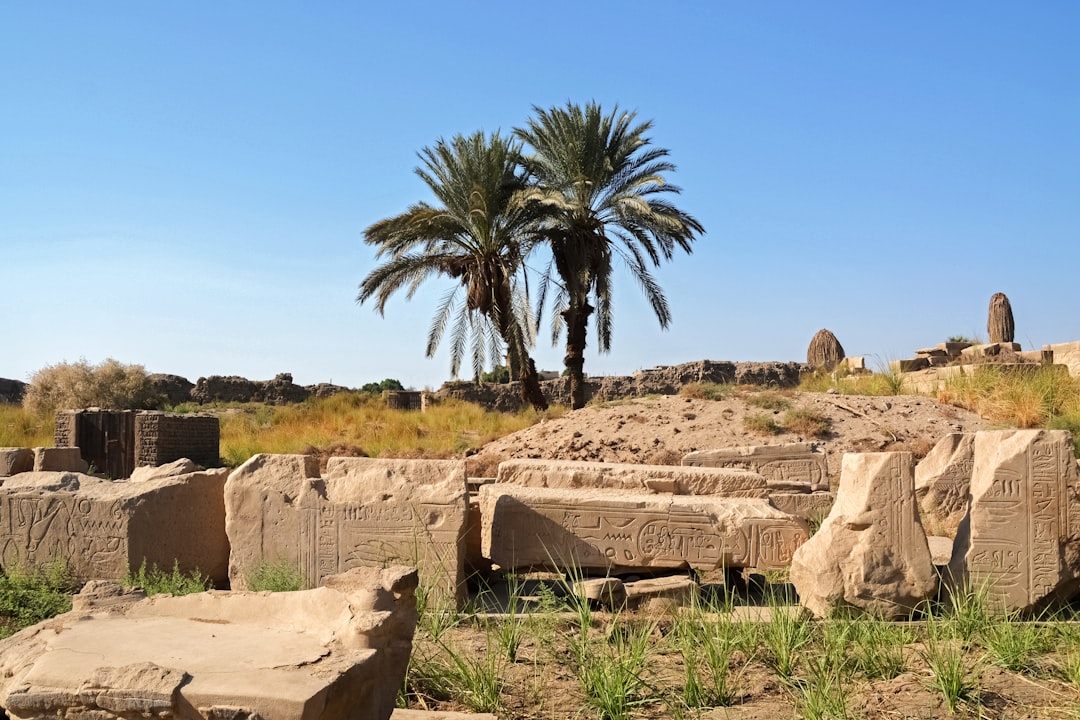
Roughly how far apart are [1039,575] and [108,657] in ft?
Result: 14.3

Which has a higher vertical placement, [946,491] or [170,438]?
[170,438]

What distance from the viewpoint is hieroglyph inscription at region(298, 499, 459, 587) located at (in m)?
5.20

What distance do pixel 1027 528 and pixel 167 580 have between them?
4782mm

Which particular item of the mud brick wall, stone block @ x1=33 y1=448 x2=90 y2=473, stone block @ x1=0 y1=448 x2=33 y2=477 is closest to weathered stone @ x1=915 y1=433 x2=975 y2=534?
stone block @ x1=33 y1=448 x2=90 y2=473

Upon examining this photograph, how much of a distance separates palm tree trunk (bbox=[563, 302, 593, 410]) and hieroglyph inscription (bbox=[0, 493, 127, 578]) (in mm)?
11187

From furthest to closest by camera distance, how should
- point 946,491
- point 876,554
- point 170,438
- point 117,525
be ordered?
point 170,438 → point 946,491 → point 117,525 → point 876,554

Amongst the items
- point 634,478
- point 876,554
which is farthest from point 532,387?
point 876,554

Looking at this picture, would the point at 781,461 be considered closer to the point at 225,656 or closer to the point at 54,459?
the point at 225,656

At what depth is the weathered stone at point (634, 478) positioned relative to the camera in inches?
240

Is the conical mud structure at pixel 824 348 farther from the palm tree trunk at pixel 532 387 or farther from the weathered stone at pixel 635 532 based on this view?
the weathered stone at pixel 635 532

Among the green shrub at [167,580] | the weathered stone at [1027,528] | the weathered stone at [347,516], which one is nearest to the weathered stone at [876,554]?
the weathered stone at [1027,528]

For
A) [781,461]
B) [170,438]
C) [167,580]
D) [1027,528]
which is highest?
[170,438]

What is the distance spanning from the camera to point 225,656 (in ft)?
9.52

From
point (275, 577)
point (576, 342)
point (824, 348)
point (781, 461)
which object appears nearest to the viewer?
point (275, 577)
